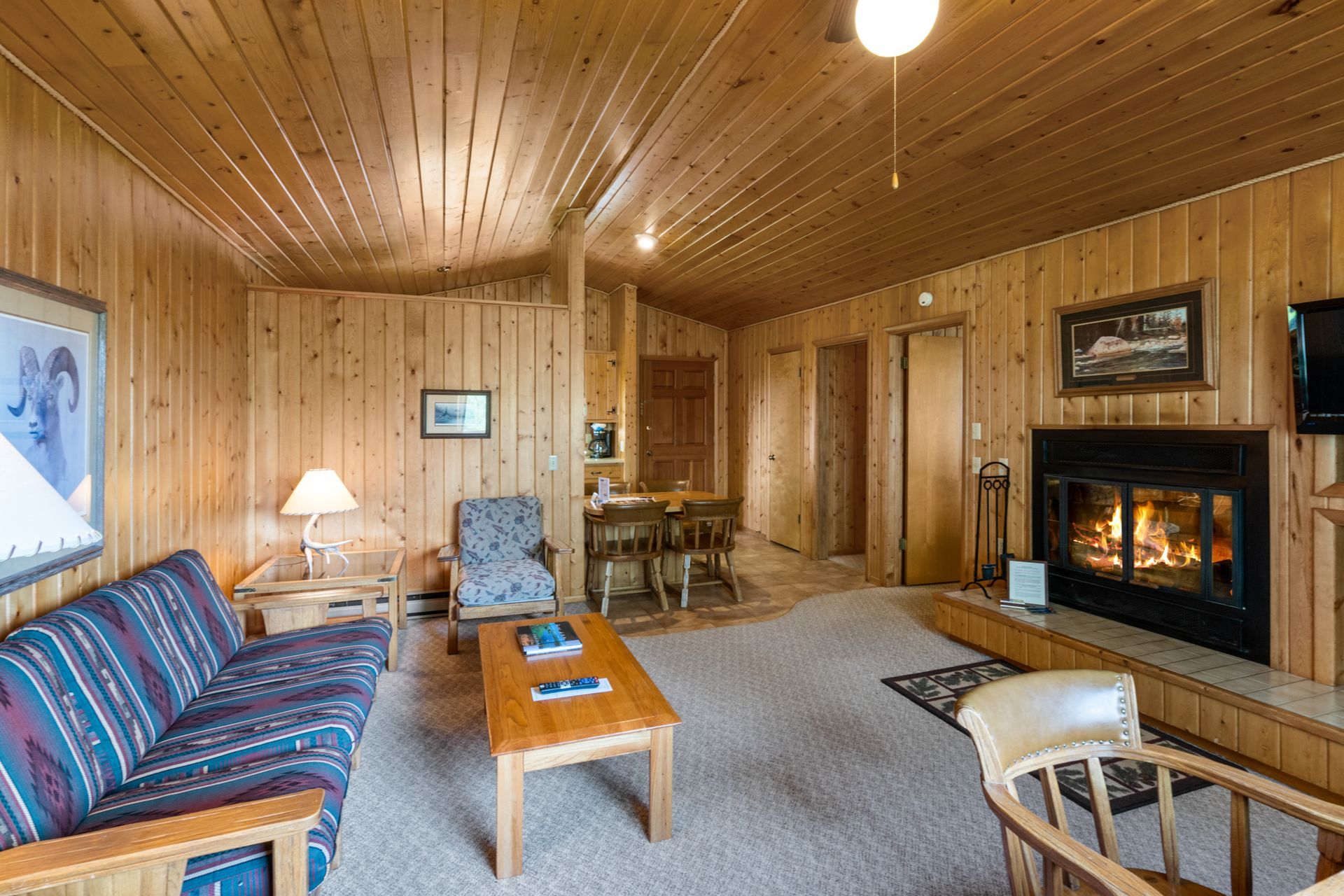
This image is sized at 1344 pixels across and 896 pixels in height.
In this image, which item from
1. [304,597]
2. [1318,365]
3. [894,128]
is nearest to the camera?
[1318,365]

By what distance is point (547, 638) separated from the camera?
8.95 ft

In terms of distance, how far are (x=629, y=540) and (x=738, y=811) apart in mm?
2733

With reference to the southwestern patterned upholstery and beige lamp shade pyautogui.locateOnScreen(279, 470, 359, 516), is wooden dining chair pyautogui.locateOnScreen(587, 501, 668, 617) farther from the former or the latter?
beige lamp shade pyautogui.locateOnScreen(279, 470, 359, 516)

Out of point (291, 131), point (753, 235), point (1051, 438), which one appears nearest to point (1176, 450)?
point (1051, 438)

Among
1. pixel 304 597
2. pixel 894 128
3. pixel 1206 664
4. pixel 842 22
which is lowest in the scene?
pixel 1206 664

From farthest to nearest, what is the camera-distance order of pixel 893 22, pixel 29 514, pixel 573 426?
pixel 573 426 → pixel 893 22 → pixel 29 514

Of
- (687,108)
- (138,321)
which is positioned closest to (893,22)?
(687,108)

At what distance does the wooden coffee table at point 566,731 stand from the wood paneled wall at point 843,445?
424cm

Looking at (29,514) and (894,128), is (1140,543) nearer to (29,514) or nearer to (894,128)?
(894,128)

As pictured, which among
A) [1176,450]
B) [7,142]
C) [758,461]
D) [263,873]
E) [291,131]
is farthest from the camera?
[758,461]

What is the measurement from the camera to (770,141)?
3242mm

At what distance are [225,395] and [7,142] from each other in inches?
84.2

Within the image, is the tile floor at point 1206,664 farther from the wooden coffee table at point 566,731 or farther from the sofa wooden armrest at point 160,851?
the sofa wooden armrest at point 160,851

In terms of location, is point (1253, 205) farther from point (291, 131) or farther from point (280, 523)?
point (280, 523)
